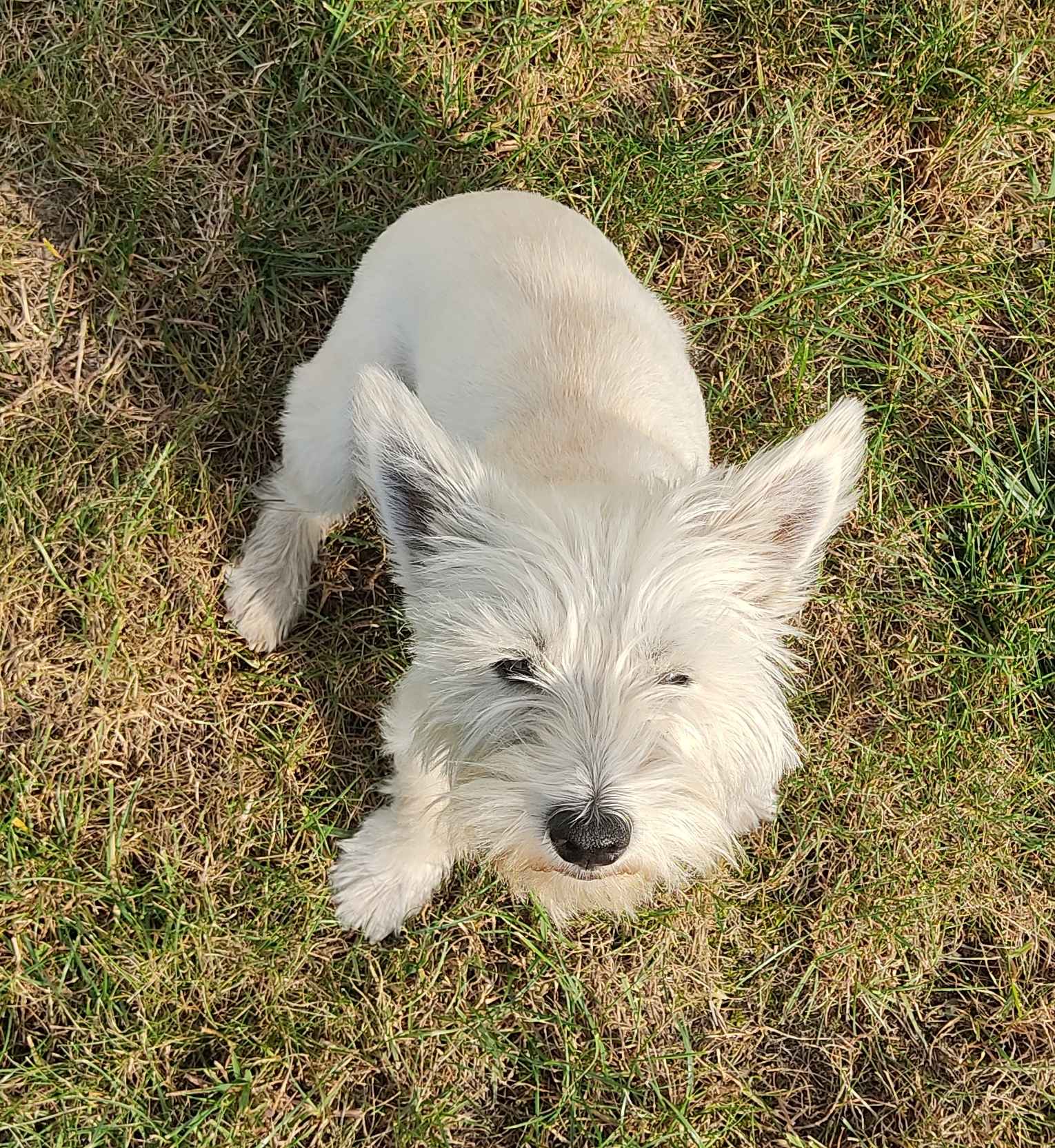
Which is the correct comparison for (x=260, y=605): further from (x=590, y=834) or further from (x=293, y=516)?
(x=590, y=834)

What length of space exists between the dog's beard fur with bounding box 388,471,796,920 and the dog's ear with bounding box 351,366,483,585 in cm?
4

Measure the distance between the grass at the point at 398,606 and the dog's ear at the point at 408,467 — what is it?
1.44 m

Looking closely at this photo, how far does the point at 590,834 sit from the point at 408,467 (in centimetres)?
88

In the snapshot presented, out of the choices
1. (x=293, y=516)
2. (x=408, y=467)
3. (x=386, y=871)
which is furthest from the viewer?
(x=293, y=516)

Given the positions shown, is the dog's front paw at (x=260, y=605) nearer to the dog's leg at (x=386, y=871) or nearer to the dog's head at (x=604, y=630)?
the dog's leg at (x=386, y=871)

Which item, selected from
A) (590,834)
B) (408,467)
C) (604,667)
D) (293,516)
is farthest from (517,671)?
(293,516)

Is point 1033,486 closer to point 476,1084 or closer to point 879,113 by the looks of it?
point 879,113

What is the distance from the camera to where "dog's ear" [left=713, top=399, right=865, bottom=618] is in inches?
86.4

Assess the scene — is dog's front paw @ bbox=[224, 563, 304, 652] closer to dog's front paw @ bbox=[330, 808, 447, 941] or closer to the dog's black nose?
dog's front paw @ bbox=[330, 808, 447, 941]

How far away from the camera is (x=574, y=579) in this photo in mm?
2123

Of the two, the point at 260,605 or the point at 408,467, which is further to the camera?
the point at 260,605

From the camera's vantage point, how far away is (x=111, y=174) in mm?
3838

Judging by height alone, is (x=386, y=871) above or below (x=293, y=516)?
below

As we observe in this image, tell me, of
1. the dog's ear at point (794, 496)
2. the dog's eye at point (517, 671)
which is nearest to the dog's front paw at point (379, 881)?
the dog's eye at point (517, 671)
